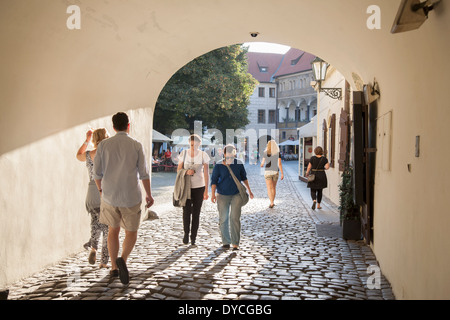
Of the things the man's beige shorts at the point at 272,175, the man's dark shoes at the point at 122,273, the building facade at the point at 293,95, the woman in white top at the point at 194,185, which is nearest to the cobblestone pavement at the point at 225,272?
the man's dark shoes at the point at 122,273

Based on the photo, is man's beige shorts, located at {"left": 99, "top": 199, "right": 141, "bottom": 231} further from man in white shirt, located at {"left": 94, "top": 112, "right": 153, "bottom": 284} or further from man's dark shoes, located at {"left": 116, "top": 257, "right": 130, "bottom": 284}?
man's dark shoes, located at {"left": 116, "top": 257, "right": 130, "bottom": 284}

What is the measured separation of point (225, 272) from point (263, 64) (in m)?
73.7

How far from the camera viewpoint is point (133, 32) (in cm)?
775

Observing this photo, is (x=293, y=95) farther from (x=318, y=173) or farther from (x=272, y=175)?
(x=318, y=173)

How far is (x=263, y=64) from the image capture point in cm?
7781

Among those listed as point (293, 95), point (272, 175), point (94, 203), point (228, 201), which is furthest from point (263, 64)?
point (94, 203)

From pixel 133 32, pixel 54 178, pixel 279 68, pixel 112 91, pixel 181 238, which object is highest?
pixel 279 68

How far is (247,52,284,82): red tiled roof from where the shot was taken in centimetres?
7662

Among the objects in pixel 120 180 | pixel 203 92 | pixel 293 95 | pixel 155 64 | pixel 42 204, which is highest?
pixel 293 95

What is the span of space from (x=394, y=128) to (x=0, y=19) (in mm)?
4122

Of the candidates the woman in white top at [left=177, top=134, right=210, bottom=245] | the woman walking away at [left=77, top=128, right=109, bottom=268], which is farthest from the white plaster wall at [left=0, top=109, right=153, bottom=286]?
the woman in white top at [left=177, top=134, right=210, bottom=245]

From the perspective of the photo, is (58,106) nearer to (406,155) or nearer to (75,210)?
(75,210)

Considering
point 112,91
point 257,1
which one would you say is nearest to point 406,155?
point 257,1

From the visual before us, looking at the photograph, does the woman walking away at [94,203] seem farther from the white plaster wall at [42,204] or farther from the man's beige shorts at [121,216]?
the man's beige shorts at [121,216]
